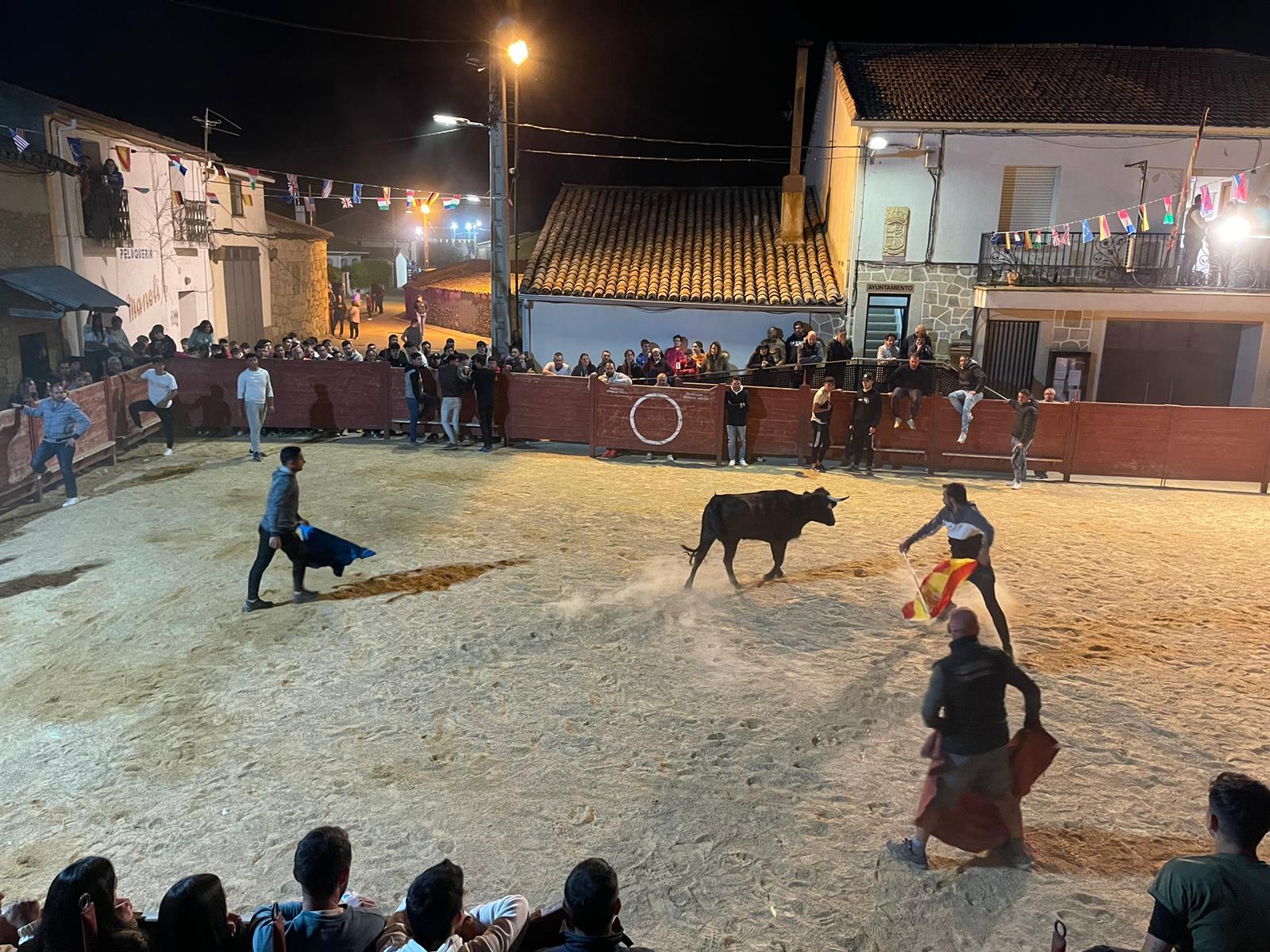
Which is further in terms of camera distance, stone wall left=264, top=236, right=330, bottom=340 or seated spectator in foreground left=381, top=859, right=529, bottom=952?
stone wall left=264, top=236, right=330, bottom=340

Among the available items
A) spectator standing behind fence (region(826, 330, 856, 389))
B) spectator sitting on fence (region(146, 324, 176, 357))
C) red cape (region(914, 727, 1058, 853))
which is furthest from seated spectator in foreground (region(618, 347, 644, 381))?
red cape (region(914, 727, 1058, 853))

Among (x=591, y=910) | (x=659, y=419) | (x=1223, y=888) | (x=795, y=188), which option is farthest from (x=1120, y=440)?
(x=591, y=910)

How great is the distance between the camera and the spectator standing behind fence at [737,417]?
16281 mm

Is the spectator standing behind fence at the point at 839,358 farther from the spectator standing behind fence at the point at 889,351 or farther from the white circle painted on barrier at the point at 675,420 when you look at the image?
the white circle painted on barrier at the point at 675,420

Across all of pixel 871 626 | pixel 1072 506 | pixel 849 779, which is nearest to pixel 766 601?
pixel 871 626

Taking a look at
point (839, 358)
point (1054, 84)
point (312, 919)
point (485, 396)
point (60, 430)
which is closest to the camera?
→ point (312, 919)

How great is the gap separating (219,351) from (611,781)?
15858 millimetres

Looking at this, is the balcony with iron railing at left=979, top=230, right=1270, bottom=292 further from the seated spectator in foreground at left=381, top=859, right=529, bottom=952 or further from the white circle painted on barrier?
the seated spectator in foreground at left=381, top=859, right=529, bottom=952

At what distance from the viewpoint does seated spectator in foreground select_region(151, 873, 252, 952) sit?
3227mm

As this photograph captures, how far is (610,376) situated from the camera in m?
17.7

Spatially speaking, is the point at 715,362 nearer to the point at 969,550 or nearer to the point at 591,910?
the point at 969,550

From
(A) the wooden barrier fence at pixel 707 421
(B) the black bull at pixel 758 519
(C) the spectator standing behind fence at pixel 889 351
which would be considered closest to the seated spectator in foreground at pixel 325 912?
(B) the black bull at pixel 758 519

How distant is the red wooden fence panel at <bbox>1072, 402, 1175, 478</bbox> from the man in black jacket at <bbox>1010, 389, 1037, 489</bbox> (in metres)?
1.17

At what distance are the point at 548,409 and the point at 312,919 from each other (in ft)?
47.6
